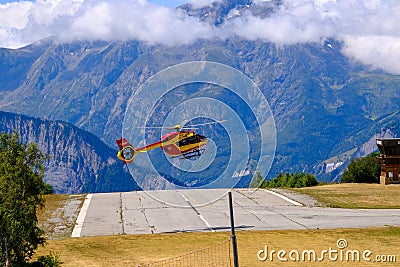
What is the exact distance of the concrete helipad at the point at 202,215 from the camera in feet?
186

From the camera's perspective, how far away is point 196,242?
49.3 metres

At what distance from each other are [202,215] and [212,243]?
14709 mm

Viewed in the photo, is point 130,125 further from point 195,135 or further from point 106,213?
point 106,213

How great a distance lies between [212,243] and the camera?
1919 inches

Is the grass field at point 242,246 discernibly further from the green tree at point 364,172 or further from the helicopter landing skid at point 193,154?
the green tree at point 364,172

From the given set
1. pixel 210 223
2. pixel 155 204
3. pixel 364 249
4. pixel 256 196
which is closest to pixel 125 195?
pixel 155 204

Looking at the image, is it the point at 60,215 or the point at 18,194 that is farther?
the point at 60,215

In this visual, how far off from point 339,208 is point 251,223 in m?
15.0

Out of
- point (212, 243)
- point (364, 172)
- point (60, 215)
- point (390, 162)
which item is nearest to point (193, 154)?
point (212, 243)

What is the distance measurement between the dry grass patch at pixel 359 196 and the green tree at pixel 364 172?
40.0 ft

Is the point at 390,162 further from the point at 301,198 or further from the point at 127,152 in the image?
the point at 127,152

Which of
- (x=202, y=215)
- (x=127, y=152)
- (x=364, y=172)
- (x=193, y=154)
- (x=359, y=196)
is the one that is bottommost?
(x=202, y=215)

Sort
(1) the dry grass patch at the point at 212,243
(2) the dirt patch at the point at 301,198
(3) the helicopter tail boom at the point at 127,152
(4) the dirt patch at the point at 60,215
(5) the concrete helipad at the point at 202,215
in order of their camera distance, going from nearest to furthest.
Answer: (1) the dry grass patch at the point at 212,243
(3) the helicopter tail boom at the point at 127,152
(4) the dirt patch at the point at 60,215
(5) the concrete helipad at the point at 202,215
(2) the dirt patch at the point at 301,198

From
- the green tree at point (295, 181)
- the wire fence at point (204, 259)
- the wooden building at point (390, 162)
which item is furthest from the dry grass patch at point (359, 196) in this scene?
the wire fence at point (204, 259)
